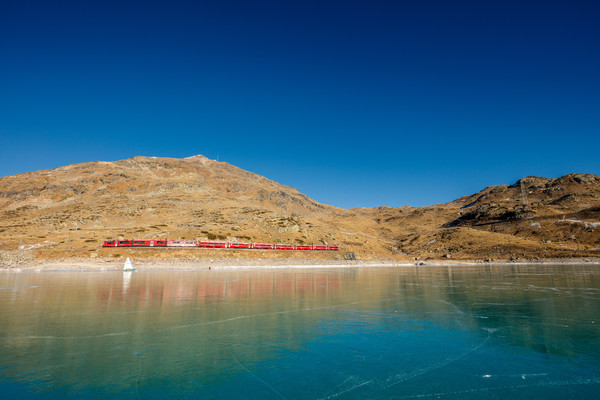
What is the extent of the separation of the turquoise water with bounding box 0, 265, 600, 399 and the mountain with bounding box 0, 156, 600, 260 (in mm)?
61181

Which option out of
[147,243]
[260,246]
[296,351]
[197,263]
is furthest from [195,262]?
[296,351]

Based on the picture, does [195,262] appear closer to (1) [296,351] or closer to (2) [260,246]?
(2) [260,246]

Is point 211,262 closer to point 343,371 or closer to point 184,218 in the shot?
point 184,218

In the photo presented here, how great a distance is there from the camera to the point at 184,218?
122000 millimetres

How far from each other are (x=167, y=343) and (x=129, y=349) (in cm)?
114

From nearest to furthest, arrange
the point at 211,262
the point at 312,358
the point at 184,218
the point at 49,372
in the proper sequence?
1. the point at 49,372
2. the point at 312,358
3. the point at 211,262
4. the point at 184,218

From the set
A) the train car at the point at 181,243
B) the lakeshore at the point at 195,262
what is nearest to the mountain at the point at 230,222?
the lakeshore at the point at 195,262

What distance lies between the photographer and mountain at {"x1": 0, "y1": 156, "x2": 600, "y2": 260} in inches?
3575

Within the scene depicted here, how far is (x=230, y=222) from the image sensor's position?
115 metres

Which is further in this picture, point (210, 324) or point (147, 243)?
point (147, 243)

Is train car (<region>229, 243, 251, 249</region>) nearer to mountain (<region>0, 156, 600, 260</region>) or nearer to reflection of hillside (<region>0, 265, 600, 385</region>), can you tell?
mountain (<region>0, 156, 600, 260</region>)

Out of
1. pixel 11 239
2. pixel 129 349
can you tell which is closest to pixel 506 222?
pixel 129 349

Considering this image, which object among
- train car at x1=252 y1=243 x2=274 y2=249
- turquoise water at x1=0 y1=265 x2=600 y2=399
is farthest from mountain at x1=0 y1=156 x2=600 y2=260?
Result: turquoise water at x1=0 y1=265 x2=600 y2=399

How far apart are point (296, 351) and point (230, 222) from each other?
107 metres
